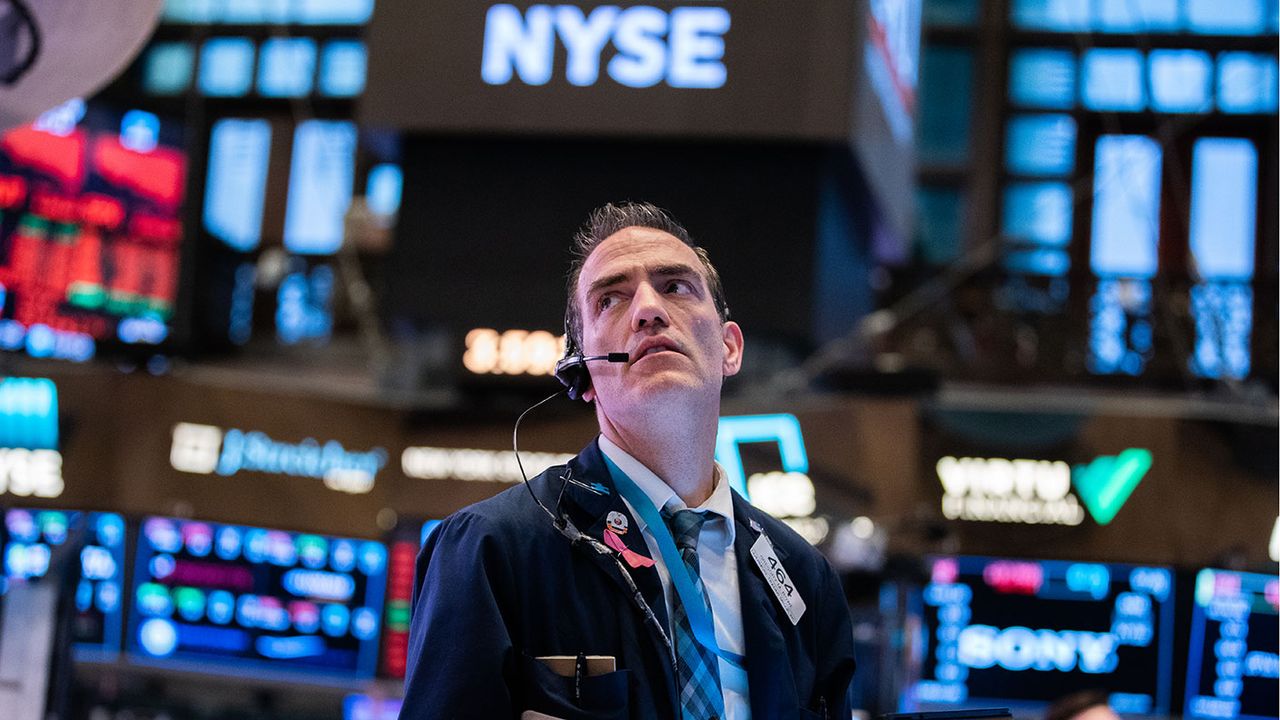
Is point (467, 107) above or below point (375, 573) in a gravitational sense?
above

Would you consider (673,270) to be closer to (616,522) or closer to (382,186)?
(616,522)

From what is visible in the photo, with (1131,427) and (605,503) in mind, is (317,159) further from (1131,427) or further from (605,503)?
(605,503)

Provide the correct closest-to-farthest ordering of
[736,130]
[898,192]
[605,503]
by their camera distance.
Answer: [605,503] → [736,130] → [898,192]

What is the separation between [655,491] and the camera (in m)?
2.06

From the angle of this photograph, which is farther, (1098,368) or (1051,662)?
(1098,368)

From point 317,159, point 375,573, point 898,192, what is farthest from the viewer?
point 317,159

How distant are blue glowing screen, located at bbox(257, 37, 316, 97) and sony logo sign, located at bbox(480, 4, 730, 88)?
642cm

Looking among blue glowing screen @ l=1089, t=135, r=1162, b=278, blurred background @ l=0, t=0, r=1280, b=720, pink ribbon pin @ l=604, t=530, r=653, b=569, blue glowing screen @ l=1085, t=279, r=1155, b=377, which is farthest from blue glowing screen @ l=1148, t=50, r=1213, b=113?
pink ribbon pin @ l=604, t=530, r=653, b=569

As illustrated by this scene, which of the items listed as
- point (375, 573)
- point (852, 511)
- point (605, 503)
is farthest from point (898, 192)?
point (605, 503)

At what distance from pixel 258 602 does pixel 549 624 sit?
275 inches

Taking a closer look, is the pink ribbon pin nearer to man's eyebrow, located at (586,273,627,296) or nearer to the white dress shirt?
the white dress shirt

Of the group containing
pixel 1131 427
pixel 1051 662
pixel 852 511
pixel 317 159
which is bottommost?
pixel 1051 662

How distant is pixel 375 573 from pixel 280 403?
1.20 m

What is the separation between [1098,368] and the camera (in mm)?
8789
